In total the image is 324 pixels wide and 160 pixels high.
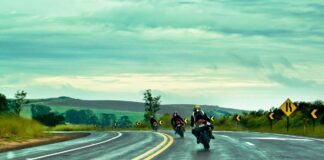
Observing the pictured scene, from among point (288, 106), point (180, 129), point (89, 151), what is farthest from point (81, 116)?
point (89, 151)

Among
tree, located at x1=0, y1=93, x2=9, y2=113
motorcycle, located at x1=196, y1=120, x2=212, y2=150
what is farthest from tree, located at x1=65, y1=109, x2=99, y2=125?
motorcycle, located at x1=196, y1=120, x2=212, y2=150

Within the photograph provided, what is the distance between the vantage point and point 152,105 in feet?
471

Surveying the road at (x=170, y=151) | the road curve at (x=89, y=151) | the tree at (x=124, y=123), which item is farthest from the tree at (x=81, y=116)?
the road at (x=170, y=151)

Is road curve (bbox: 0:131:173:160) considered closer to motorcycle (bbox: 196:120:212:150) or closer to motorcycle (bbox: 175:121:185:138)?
motorcycle (bbox: 196:120:212:150)

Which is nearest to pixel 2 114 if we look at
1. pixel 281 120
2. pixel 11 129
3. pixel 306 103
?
pixel 11 129

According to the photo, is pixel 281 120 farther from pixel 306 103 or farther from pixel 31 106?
pixel 31 106

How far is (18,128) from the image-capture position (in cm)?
3325

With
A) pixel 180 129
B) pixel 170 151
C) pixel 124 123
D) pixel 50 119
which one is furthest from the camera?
pixel 50 119

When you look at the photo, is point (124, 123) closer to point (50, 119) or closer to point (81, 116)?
point (50, 119)

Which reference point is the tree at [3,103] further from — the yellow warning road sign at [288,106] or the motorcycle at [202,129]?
the motorcycle at [202,129]

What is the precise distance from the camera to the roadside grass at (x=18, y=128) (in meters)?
31.1

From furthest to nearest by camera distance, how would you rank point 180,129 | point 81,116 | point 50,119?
point 81,116
point 50,119
point 180,129

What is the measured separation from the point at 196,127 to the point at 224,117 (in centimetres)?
6446

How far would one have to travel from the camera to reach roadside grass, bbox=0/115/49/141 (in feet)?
102
